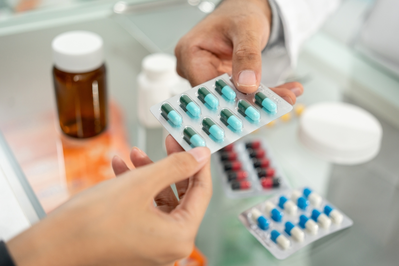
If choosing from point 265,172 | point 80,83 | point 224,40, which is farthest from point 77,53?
point 265,172

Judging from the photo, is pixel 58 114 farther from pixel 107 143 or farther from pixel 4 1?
pixel 4 1

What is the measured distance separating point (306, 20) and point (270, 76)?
3.8 inches

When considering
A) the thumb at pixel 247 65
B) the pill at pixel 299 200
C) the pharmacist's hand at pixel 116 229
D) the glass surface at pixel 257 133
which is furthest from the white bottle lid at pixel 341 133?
the pharmacist's hand at pixel 116 229

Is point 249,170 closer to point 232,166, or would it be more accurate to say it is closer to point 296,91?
point 232,166

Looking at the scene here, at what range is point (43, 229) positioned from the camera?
0.86 feet

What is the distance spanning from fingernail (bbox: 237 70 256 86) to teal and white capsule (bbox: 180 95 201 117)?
0.16 feet

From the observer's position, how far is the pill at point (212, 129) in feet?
1.17

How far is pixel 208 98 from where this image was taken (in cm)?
39

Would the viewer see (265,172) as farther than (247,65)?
Yes

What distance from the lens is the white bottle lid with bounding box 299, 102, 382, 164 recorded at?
558mm

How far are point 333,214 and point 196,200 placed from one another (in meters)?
0.22

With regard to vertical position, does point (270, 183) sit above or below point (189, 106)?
below

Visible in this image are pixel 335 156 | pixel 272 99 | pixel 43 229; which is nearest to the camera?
pixel 43 229

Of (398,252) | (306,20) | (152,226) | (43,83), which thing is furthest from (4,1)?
(398,252)
